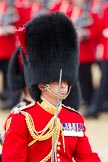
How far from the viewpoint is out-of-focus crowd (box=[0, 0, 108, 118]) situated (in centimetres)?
838

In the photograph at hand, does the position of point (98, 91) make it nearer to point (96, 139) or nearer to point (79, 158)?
point (96, 139)

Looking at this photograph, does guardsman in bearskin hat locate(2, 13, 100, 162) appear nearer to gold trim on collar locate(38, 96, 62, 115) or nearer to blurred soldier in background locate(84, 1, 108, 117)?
gold trim on collar locate(38, 96, 62, 115)

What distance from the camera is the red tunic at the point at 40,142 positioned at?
3721mm

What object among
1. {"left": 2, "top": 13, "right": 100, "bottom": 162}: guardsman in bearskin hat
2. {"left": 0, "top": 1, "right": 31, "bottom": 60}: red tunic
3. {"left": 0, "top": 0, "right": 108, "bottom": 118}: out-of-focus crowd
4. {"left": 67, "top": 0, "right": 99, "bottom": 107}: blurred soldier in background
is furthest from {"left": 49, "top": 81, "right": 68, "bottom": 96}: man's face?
{"left": 0, "top": 1, "right": 31, "bottom": 60}: red tunic

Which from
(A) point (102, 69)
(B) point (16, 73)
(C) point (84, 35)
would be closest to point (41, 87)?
(B) point (16, 73)

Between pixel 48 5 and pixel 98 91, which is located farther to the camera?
pixel 48 5

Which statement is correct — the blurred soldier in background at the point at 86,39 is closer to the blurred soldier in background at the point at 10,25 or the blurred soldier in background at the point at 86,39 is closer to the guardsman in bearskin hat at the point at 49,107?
the blurred soldier in background at the point at 10,25

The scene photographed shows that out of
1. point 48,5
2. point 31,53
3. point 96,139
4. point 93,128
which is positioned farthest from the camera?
point 48,5

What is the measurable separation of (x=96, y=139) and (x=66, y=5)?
215 cm

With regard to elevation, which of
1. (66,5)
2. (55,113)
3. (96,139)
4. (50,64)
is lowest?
(96,139)

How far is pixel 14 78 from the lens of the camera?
236 inches

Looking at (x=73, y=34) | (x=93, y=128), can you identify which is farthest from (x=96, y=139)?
(x=73, y=34)

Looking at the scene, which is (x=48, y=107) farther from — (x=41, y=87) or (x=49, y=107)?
(x=41, y=87)

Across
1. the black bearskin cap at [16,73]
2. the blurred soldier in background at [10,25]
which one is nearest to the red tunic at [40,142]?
the black bearskin cap at [16,73]
